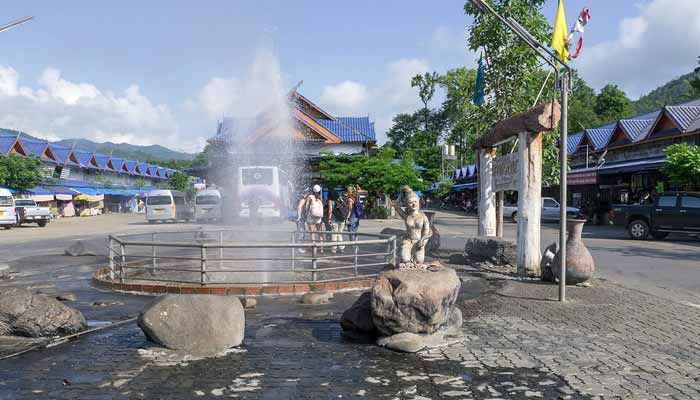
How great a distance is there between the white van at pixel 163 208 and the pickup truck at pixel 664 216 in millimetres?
26477

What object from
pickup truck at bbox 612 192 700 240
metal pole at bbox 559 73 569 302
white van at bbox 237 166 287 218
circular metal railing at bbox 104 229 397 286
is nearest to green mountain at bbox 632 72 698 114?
pickup truck at bbox 612 192 700 240

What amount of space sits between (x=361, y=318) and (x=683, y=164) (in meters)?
21.2

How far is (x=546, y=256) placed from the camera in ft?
34.1

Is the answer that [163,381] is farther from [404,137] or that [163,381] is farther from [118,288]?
[404,137]

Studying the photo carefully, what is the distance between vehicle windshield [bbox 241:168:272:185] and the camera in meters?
26.4

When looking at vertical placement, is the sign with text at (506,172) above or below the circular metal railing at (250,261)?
above

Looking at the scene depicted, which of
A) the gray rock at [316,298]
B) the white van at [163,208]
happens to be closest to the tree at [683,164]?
the gray rock at [316,298]

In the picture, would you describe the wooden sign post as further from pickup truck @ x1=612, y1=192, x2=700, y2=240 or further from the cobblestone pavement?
pickup truck @ x1=612, y1=192, x2=700, y2=240

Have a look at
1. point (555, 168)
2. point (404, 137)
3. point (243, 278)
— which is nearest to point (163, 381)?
point (243, 278)

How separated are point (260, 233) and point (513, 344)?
13033 mm

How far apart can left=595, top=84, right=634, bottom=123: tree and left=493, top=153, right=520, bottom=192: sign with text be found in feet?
197

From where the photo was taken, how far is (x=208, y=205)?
111 feet

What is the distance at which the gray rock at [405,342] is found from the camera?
18.9 feet

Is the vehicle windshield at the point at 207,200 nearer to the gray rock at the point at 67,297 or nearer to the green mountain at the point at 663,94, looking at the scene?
the gray rock at the point at 67,297
